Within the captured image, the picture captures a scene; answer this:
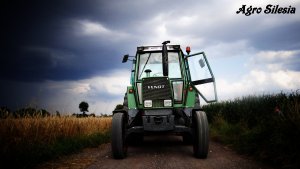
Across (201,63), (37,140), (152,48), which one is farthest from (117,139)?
(201,63)

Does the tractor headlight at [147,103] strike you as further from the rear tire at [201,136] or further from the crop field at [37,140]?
the crop field at [37,140]

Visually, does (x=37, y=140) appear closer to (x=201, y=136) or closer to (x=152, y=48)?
(x=152, y=48)

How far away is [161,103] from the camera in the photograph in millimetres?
7527

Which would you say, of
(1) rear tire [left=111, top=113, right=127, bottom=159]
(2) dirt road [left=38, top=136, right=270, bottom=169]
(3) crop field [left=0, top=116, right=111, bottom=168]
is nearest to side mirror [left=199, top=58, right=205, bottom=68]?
(2) dirt road [left=38, top=136, right=270, bottom=169]

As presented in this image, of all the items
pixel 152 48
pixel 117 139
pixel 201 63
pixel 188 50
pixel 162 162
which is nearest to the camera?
pixel 162 162

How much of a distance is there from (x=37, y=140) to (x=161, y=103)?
3.69m

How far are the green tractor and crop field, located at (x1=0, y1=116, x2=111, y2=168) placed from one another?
187cm

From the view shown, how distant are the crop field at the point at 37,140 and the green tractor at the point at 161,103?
187cm

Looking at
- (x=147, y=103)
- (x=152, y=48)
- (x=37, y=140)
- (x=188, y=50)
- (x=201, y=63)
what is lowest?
(x=37, y=140)

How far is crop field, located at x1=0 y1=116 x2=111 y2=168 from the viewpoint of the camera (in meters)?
6.00

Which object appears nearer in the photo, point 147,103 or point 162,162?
point 162,162

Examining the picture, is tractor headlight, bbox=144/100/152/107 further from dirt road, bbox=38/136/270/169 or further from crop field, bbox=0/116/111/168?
crop field, bbox=0/116/111/168

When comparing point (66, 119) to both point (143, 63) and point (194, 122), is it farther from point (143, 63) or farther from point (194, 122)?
point (194, 122)

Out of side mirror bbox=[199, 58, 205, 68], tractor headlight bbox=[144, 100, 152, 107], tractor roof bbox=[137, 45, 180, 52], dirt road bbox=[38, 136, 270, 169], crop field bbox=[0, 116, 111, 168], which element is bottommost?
dirt road bbox=[38, 136, 270, 169]
